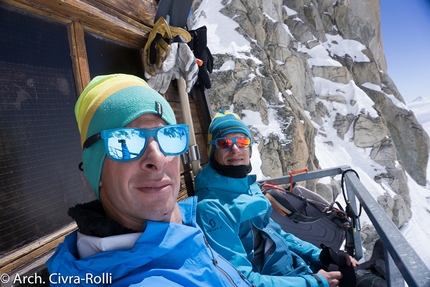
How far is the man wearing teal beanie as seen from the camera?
0.96 m

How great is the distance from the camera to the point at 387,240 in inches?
58.2

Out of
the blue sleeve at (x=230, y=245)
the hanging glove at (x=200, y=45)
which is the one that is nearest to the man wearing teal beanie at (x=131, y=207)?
the blue sleeve at (x=230, y=245)

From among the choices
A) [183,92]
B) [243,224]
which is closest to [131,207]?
[243,224]

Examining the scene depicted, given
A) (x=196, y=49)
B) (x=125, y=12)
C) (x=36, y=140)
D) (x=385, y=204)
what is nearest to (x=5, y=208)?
(x=36, y=140)

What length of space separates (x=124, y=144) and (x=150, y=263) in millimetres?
496

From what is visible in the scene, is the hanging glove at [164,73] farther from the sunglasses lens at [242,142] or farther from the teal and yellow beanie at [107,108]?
the teal and yellow beanie at [107,108]

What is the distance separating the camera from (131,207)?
3.85 ft

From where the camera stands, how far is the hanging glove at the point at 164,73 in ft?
8.41

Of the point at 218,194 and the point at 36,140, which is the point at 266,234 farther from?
the point at 36,140

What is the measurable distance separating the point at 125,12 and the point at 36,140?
1.41 meters

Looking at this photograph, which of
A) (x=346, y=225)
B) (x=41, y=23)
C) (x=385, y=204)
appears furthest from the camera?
(x=385, y=204)

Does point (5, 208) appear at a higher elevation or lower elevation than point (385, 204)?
higher

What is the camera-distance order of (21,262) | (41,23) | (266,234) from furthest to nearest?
(266,234) → (41,23) → (21,262)

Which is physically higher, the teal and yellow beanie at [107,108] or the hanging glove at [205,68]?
the hanging glove at [205,68]
